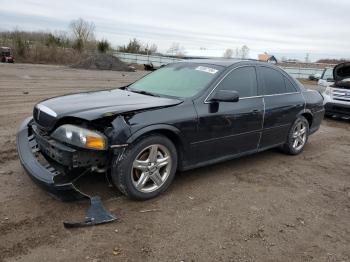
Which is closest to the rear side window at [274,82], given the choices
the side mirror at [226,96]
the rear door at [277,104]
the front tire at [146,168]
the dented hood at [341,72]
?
the rear door at [277,104]

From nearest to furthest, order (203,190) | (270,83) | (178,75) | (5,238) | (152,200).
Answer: (5,238), (152,200), (203,190), (178,75), (270,83)

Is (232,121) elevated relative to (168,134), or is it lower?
elevated

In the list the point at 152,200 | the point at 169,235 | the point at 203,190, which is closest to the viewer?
the point at 169,235

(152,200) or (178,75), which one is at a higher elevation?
(178,75)

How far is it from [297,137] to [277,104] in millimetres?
1058

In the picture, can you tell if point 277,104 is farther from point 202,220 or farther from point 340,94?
point 340,94

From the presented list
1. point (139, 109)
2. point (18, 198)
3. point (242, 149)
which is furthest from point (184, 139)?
point (18, 198)

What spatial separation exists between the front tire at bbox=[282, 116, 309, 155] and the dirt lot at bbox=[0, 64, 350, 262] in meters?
0.74

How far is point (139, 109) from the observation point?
4125 millimetres

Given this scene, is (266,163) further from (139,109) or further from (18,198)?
(18,198)

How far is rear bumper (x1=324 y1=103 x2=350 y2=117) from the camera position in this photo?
1092 cm

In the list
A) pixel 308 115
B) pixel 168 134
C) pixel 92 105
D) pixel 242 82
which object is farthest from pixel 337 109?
pixel 92 105

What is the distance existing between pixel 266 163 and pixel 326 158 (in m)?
1.35

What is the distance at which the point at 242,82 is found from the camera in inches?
213
